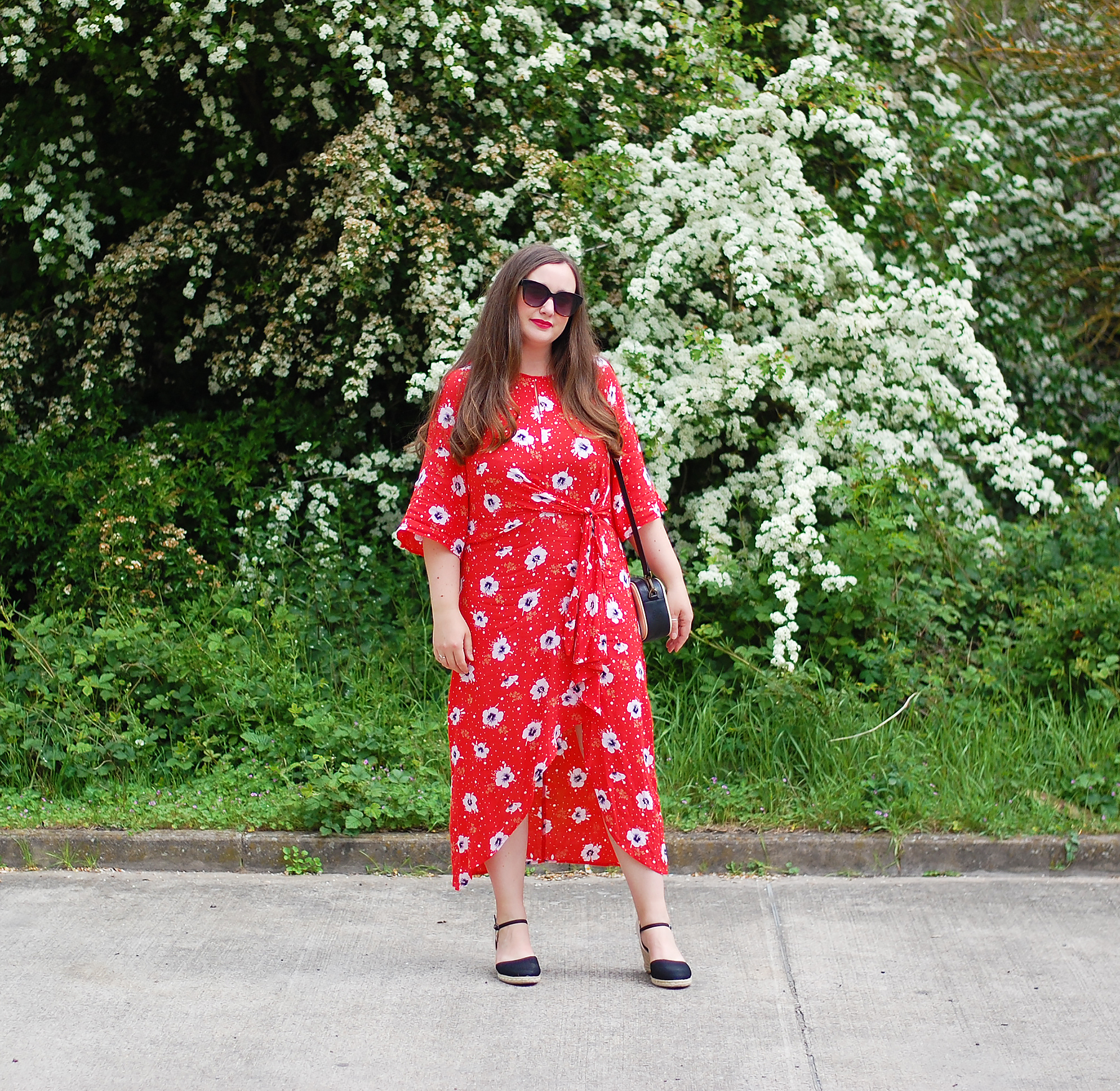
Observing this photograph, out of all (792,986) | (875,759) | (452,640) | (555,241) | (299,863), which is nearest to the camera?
(452,640)

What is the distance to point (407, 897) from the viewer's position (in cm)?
381

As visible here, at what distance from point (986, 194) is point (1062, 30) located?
1.28 meters

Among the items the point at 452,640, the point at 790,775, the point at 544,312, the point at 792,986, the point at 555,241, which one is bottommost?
the point at 792,986

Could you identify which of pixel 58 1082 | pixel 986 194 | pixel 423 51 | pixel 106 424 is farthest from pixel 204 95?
pixel 58 1082

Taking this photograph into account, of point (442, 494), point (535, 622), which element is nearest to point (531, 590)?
point (535, 622)

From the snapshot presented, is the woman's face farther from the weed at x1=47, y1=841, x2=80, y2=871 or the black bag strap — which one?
the weed at x1=47, y1=841, x2=80, y2=871

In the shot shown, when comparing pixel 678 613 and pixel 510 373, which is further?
pixel 678 613

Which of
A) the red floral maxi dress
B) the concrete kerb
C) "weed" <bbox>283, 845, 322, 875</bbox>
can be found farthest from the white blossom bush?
"weed" <bbox>283, 845, 322, 875</bbox>

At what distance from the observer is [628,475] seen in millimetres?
3244

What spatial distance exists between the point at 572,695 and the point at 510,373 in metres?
0.80

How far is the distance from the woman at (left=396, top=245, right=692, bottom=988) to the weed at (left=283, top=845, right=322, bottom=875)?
3.15 feet

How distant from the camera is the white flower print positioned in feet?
10.4

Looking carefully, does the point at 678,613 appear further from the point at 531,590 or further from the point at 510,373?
the point at 510,373

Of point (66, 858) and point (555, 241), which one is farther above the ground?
point (555, 241)
